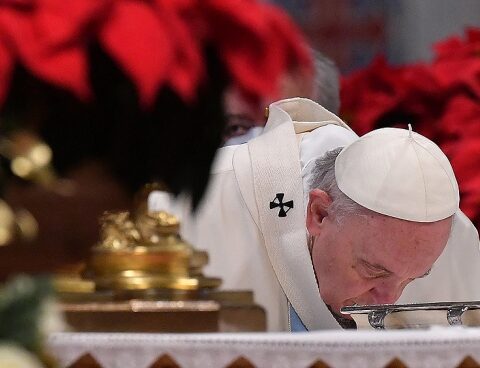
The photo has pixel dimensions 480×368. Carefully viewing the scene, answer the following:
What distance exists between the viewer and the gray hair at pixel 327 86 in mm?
3605

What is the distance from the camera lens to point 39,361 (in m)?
→ 0.89

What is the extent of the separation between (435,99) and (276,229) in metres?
1.24

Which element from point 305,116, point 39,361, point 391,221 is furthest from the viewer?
point 305,116

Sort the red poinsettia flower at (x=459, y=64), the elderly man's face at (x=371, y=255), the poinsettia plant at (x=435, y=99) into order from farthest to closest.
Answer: the red poinsettia flower at (x=459, y=64) < the poinsettia plant at (x=435, y=99) < the elderly man's face at (x=371, y=255)

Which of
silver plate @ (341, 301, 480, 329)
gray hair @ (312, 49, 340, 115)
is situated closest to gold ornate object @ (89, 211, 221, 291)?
silver plate @ (341, 301, 480, 329)

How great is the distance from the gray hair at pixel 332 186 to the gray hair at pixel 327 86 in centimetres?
91

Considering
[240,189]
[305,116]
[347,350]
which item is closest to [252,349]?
[347,350]

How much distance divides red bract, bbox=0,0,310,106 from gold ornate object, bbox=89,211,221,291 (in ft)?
0.81

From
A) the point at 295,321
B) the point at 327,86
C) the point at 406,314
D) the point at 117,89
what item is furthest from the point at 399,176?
the point at 117,89

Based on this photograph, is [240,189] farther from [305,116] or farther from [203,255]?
[203,255]

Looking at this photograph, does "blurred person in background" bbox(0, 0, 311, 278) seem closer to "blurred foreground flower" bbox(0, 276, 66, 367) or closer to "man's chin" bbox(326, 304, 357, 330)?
"blurred foreground flower" bbox(0, 276, 66, 367)

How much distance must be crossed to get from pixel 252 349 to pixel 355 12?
13.7ft

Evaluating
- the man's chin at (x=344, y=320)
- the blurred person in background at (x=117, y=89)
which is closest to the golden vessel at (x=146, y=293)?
the blurred person in background at (x=117, y=89)

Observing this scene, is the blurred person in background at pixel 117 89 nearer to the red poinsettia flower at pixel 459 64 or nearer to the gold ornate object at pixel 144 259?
the gold ornate object at pixel 144 259
